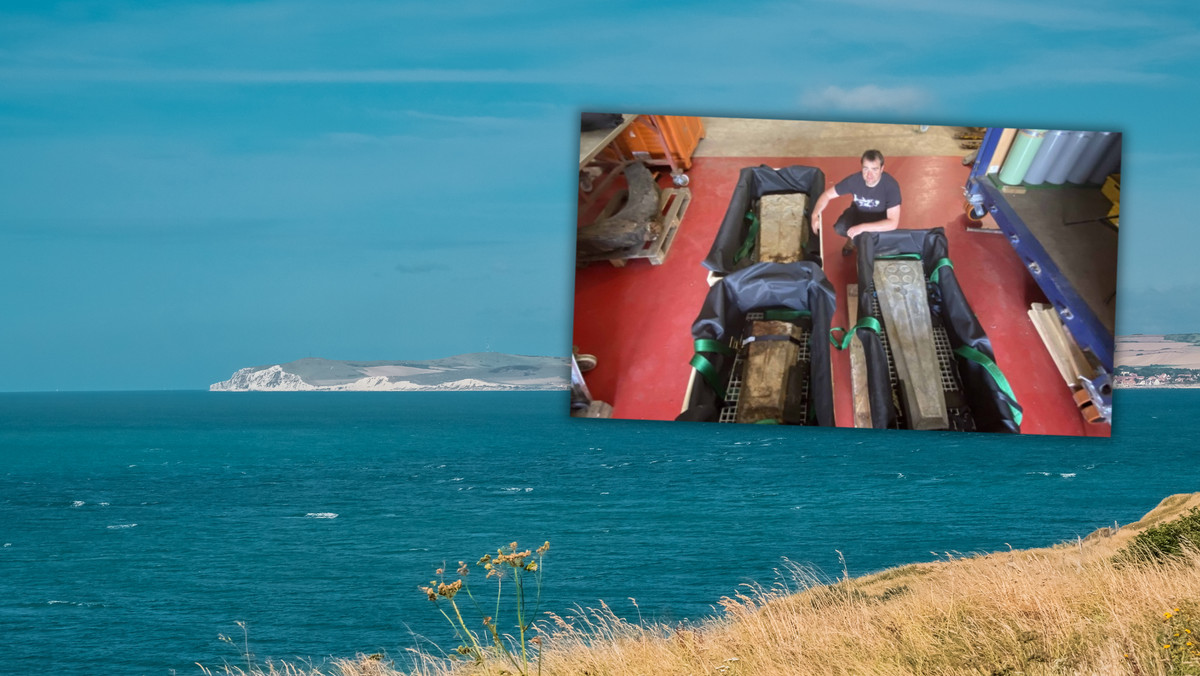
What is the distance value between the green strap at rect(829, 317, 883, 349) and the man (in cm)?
174

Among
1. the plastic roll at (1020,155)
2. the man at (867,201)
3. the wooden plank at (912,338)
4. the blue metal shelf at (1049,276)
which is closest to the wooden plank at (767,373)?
the wooden plank at (912,338)

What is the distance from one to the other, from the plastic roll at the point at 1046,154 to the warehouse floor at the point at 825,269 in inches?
58.2

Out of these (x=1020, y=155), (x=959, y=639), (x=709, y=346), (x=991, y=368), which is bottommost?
(x=959, y=639)

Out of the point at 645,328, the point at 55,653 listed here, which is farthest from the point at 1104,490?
the point at 55,653

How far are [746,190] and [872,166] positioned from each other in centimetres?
291

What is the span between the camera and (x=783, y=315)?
27.0 metres

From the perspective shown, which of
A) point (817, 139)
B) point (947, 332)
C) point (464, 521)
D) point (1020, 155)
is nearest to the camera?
point (1020, 155)

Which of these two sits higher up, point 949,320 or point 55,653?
point 949,320

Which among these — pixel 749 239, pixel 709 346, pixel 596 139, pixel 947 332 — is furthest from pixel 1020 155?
pixel 596 139

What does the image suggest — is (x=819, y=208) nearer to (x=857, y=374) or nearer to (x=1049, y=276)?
(x=857, y=374)

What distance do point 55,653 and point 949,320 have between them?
21292mm

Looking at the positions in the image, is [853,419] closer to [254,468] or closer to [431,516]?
[431,516]

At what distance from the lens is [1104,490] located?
45.9m

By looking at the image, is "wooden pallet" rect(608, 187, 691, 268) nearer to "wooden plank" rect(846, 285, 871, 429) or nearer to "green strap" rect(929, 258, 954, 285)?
"wooden plank" rect(846, 285, 871, 429)
